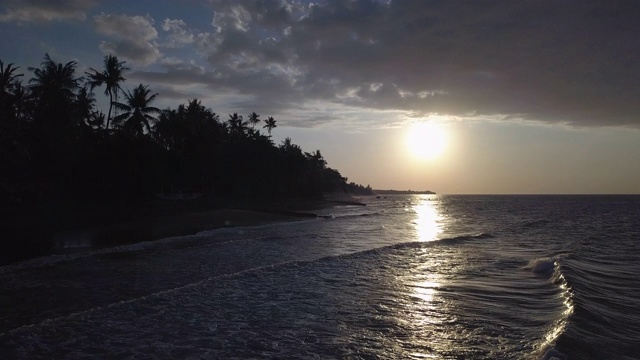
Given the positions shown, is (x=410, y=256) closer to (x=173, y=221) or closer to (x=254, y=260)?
(x=254, y=260)

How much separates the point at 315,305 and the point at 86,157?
38.3 m

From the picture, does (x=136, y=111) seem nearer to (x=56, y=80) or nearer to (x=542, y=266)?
(x=56, y=80)

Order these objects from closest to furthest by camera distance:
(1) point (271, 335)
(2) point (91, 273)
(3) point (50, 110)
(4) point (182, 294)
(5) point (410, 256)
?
→ (1) point (271, 335) < (4) point (182, 294) < (2) point (91, 273) < (5) point (410, 256) < (3) point (50, 110)

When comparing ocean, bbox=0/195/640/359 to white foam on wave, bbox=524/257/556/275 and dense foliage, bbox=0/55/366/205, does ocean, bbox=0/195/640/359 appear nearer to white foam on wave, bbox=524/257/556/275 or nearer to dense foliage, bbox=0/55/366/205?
white foam on wave, bbox=524/257/556/275

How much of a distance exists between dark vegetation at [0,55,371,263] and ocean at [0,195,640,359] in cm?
733

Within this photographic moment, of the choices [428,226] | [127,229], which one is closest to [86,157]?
[127,229]

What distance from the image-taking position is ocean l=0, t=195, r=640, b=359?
25.2 ft

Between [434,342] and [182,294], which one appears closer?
[434,342]

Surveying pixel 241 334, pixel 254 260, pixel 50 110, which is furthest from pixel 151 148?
pixel 241 334

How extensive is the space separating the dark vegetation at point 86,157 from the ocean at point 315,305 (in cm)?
733

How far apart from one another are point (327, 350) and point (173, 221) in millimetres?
27687

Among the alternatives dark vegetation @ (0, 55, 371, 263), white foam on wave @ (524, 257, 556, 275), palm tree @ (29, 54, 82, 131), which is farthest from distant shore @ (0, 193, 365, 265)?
white foam on wave @ (524, 257, 556, 275)

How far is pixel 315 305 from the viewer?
10648mm

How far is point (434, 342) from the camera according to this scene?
805 centimetres
